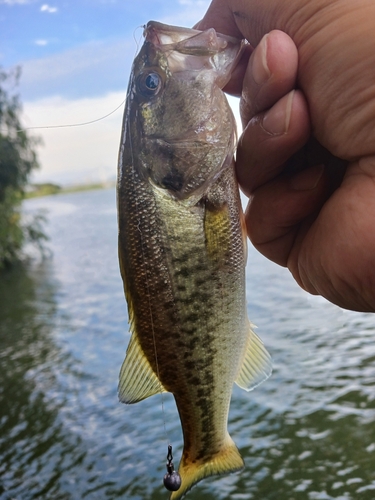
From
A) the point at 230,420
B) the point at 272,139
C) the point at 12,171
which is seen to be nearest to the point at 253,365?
the point at 272,139

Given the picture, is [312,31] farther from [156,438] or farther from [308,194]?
[156,438]

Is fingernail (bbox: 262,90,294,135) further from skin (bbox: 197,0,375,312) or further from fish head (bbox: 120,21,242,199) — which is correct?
fish head (bbox: 120,21,242,199)

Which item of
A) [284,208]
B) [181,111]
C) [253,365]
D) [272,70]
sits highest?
[272,70]

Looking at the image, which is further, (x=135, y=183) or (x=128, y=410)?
(x=128, y=410)

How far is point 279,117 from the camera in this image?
6.60 feet

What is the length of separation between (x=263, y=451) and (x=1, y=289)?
14915mm

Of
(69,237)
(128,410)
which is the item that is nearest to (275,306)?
(128,410)

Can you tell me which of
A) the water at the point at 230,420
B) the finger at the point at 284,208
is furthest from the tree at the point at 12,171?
the finger at the point at 284,208

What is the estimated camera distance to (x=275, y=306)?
36.7ft

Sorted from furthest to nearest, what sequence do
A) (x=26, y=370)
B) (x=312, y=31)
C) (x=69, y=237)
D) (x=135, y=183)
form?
(x=69, y=237), (x=26, y=370), (x=135, y=183), (x=312, y=31)

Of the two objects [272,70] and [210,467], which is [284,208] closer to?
[272,70]

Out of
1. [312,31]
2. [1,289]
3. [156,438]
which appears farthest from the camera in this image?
[1,289]

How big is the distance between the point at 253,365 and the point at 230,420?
16.6 ft

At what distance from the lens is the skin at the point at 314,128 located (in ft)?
6.12
